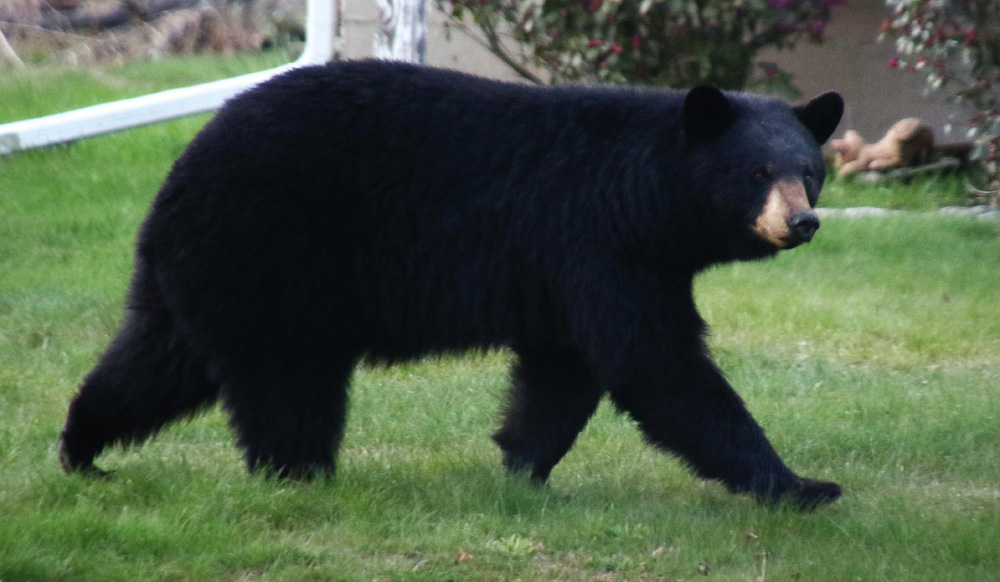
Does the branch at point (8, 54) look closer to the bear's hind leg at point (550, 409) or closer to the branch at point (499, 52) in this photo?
the branch at point (499, 52)

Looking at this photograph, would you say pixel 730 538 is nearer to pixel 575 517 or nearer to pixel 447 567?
pixel 575 517

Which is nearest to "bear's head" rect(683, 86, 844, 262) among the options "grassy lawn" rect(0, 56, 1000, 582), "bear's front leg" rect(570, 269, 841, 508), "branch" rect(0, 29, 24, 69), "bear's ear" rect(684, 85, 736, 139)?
"bear's ear" rect(684, 85, 736, 139)

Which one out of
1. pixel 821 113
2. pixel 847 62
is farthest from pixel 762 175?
pixel 847 62

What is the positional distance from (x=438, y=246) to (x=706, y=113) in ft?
3.48

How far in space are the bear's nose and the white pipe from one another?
6.76 m

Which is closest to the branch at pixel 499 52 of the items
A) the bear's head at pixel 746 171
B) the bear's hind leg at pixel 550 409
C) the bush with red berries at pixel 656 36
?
the bush with red berries at pixel 656 36

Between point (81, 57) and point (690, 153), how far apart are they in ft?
37.0

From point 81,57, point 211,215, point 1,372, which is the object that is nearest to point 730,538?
point 211,215

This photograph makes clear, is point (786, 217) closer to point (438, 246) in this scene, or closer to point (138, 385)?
point (438, 246)

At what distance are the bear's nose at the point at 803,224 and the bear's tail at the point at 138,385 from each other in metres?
2.12

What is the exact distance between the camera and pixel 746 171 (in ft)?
15.0

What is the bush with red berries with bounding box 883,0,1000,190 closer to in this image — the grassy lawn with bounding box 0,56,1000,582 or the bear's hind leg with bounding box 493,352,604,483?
the grassy lawn with bounding box 0,56,1000,582

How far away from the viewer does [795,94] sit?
10797 millimetres

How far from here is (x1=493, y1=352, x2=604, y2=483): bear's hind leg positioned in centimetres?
509
